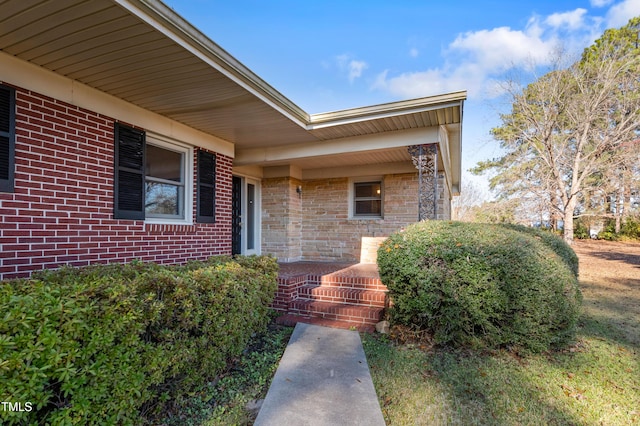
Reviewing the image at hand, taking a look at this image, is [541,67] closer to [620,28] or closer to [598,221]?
[620,28]

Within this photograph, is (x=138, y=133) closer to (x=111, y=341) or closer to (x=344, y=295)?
(x=111, y=341)

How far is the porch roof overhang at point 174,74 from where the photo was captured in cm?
248

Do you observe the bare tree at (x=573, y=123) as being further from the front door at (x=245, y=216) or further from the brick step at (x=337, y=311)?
the brick step at (x=337, y=311)

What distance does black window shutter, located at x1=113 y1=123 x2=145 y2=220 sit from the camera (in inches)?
159

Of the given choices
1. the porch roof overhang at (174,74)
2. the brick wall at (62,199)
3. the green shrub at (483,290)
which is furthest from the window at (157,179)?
the green shrub at (483,290)

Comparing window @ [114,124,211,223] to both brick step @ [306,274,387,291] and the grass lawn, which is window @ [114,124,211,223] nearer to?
brick step @ [306,274,387,291]

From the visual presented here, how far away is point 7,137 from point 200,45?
6.73 ft

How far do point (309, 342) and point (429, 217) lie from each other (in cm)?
330

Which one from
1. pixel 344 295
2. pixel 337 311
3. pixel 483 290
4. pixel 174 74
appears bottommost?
pixel 337 311

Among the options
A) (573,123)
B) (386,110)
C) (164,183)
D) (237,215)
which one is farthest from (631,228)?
(164,183)

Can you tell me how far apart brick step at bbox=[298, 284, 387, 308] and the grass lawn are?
77 centimetres

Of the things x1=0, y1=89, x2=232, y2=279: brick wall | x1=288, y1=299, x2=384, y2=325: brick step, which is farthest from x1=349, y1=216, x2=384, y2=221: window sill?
x1=0, y1=89, x2=232, y2=279: brick wall

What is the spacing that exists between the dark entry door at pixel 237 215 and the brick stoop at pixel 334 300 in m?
2.79

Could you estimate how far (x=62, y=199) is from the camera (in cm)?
351
